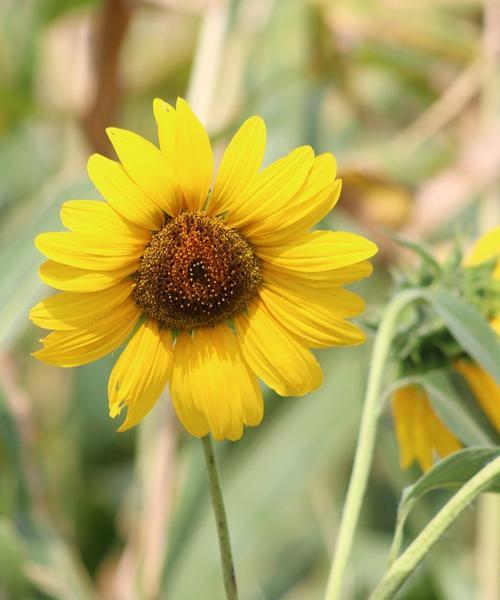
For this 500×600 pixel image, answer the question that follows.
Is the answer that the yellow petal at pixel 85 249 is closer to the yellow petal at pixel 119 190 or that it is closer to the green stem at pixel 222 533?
the yellow petal at pixel 119 190

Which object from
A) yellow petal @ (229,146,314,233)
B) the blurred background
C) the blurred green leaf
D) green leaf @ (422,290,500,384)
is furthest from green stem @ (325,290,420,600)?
the blurred background

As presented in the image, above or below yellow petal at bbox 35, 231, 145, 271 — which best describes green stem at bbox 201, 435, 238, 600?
below

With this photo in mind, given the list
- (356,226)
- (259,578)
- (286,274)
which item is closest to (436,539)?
(286,274)

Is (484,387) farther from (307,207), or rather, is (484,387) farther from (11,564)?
(11,564)

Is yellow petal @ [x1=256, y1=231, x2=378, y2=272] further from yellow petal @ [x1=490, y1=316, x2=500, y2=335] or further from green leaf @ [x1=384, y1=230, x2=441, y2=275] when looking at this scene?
yellow petal @ [x1=490, y1=316, x2=500, y2=335]

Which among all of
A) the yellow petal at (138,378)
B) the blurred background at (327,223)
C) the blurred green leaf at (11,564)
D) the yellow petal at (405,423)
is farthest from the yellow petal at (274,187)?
the blurred background at (327,223)

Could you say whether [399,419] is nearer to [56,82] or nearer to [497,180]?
[497,180]
